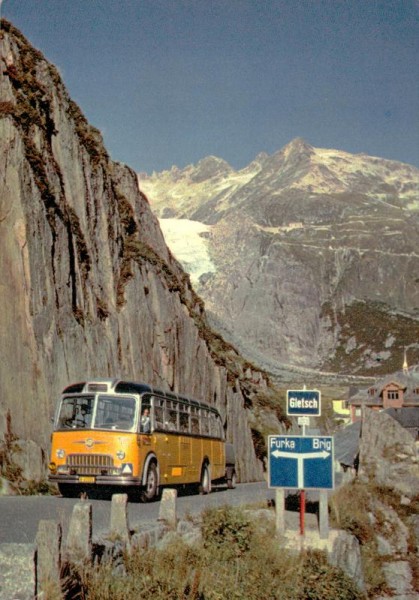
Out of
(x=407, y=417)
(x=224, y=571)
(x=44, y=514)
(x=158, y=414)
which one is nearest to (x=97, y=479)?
(x=158, y=414)

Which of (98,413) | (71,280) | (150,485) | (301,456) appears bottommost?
(150,485)

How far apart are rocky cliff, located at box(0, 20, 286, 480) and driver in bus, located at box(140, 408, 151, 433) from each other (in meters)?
4.35

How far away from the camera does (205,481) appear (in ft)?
86.1

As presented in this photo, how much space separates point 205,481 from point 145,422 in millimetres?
6574

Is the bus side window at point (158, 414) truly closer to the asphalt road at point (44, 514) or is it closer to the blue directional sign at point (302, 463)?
the asphalt road at point (44, 514)

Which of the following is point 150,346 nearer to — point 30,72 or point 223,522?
point 30,72

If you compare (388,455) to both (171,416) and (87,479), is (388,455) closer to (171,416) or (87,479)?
(171,416)

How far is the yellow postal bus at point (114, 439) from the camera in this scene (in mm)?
19781

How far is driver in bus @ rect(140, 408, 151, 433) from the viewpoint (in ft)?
67.0

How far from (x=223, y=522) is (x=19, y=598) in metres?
7.52

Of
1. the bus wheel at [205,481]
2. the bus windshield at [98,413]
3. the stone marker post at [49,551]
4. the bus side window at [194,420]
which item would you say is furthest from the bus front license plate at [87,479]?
the stone marker post at [49,551]

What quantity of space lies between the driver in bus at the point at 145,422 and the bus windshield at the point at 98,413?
305mm

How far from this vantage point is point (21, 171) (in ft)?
85.1

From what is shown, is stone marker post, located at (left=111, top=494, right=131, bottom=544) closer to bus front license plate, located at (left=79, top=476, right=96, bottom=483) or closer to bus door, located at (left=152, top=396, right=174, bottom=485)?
bus front license plate, located at (left=79, top=476, right=96, bottom=483)
